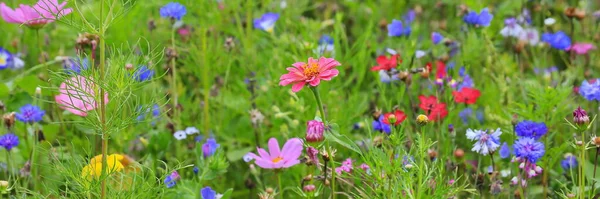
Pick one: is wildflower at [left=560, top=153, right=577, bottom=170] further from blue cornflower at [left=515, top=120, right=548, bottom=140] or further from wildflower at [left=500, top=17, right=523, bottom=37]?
wildflower at [left=500, top=17, right=523, bottom=37]

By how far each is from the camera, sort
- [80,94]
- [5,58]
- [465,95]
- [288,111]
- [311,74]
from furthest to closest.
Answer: [5,58] → [288,111] → [465,95] → [80,94] → [311,74]

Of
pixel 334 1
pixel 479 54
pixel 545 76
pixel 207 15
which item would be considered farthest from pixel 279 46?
pixel 334 1

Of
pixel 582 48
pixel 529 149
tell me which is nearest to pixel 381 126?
pixel 529 149

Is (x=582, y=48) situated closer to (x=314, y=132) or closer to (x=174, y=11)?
(x=174, y=11)

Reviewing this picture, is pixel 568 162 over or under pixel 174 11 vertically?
under

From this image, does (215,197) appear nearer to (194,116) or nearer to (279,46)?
(194,116)

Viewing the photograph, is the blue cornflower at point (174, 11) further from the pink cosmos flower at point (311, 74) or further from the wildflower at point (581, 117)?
the wildflower at point (581, 117)

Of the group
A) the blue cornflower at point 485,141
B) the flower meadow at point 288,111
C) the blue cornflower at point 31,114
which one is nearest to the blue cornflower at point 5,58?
the flower meadow at point 288,111
